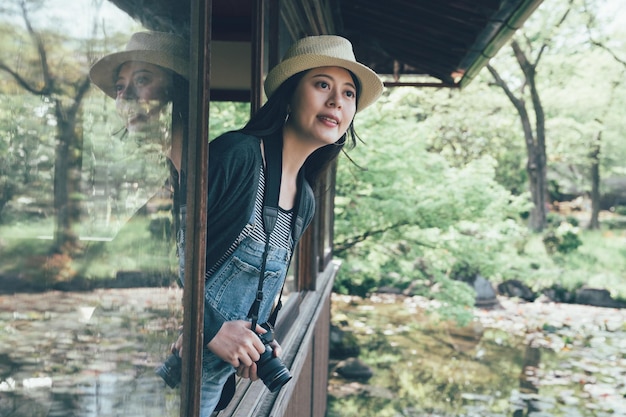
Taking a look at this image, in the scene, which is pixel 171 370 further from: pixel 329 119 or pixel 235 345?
pixel 329 119

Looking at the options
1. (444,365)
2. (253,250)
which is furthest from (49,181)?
(444,365)

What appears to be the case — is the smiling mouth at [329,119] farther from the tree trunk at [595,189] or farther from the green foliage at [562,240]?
the tree trunk at [595,189]

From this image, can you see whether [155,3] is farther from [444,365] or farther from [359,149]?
[444,365]

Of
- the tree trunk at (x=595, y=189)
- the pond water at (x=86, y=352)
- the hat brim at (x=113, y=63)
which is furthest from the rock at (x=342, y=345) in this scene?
the tree trunk at (x=595, y=189)

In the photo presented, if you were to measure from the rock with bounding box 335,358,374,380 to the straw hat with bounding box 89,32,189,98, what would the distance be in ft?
26.5

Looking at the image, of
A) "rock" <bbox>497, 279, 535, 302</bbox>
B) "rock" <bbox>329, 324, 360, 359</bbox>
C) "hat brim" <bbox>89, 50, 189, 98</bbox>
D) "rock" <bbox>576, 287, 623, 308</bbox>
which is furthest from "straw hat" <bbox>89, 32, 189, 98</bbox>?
"rock" <bbox>576, 287, 623, 308</bbox>

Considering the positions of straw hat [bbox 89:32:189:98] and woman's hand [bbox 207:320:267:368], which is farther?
woman's hand [bbox 207:320:267:368]

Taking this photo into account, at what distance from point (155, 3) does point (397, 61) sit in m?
6.82

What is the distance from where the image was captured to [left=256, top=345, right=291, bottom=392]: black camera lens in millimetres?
1552

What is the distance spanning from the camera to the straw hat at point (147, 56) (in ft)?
2.99

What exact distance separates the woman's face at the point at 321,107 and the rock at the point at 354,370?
24.4 feet

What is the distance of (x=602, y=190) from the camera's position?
2380 cm

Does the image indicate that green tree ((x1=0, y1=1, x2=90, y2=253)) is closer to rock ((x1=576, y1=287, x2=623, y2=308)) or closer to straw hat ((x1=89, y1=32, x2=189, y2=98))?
straw hat ((x1=89, y1=32, x2=189, y2=98))

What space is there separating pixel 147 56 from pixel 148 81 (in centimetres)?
4
